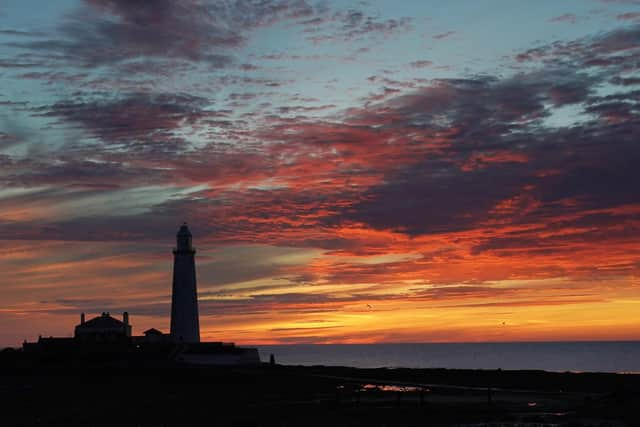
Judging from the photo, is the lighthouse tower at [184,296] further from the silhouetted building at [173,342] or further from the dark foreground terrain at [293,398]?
the dark foreground terrain at [293,398]

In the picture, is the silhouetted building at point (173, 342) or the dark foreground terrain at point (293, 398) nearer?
the dark foreground terrain at point (293, 398)

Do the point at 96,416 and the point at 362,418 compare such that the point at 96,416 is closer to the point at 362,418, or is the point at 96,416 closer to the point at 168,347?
the point at 362,418

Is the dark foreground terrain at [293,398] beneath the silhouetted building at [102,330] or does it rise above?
beneath

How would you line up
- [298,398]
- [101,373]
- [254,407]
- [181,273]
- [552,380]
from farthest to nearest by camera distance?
[181,273]
[101,373]
[552,380]
[298,398]
[254,407]

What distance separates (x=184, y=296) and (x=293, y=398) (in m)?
38.0

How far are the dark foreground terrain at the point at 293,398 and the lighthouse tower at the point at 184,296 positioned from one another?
11.0 meters

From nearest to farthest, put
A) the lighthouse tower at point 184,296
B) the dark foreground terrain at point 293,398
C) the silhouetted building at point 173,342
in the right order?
the dark foreground terrain at point 293,398
the silhouetted building at point 173,342
the lighthouse tower at point 184,296

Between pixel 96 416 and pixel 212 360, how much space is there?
1608 inches

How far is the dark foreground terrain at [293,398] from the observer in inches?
1422

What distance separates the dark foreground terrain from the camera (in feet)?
119

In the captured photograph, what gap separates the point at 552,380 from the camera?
197ft

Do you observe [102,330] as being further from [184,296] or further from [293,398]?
[293,398]

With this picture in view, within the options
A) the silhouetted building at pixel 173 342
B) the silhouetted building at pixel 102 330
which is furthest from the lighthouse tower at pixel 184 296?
the silhouetted building at pixel 102 330

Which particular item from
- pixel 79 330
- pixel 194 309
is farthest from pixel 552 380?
pixel 79 330
